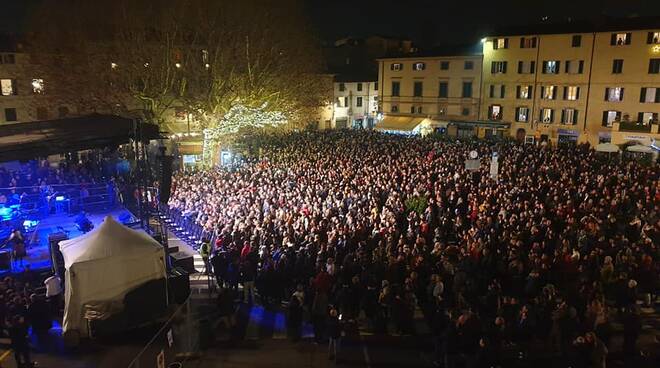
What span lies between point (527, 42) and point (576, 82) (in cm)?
493

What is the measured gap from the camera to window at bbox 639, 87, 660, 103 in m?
33.7

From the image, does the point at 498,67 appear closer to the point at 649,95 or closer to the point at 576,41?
the point at 576,41

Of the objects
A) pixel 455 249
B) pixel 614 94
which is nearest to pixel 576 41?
pixel 614 94

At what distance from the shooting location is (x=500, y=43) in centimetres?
4044

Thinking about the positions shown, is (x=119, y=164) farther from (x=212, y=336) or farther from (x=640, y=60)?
(x=640, y=60)

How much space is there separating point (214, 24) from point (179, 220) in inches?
547

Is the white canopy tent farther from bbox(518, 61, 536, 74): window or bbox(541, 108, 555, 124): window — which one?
bbox(518, 61, 536, 74): window

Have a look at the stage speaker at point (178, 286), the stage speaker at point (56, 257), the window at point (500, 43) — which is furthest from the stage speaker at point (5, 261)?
the window at point (500, 43)

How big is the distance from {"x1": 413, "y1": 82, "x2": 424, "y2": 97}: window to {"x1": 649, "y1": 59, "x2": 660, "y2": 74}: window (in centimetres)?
1783

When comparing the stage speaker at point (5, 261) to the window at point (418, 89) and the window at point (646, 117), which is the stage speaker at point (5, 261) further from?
the window at point (418, 89)

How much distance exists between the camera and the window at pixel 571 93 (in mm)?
37500

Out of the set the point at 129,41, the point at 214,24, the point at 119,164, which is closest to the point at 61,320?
the point at 119,164

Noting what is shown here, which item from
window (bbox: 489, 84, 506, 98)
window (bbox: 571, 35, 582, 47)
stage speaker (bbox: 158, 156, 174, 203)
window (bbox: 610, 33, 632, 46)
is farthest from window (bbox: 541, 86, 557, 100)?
stage speaker (bbox: 158, 156, 174, 203)

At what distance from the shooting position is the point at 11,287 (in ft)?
35.1
